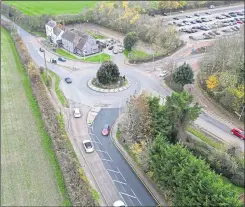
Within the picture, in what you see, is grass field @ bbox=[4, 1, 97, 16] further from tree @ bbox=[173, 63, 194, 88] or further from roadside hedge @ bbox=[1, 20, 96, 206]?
tree @ bbox=[173, 63, 194, 88]

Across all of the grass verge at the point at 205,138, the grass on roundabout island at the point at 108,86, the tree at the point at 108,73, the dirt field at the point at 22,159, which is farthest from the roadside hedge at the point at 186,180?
the grass on roundabout island at the point at 108,86

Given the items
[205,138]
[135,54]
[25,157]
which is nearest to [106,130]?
[25,157]

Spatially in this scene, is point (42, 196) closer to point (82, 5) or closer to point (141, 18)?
point (141, 18)

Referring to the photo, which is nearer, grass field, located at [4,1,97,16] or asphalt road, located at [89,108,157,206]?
asphalt road, located at [89,108,157,206]

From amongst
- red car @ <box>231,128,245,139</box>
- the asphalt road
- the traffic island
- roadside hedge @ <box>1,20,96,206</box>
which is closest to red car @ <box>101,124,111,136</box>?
the asphalt road

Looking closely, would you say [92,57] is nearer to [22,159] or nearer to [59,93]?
[59,93]

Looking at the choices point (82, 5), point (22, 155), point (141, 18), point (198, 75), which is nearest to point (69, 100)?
point (22, 155)
